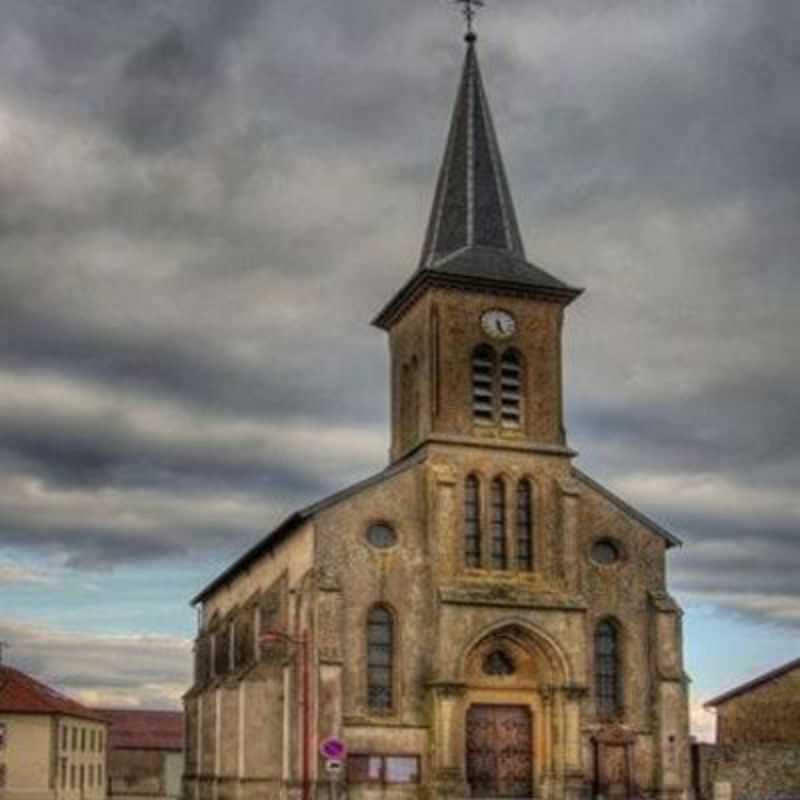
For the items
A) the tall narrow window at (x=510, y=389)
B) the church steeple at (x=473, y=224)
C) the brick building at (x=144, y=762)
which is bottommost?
the brick building at (x=144, y=762)

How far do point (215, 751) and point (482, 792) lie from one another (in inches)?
399

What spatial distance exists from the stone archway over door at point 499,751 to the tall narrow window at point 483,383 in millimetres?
9365

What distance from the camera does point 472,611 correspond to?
144ft

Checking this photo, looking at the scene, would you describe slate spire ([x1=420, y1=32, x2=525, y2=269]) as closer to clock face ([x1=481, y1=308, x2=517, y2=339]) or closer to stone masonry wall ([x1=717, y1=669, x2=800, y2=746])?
clock face ([x1=481, y1=308, x2=517, y2=339])

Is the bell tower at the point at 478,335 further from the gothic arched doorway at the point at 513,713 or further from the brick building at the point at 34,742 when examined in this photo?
the brick building at the point at 34,742

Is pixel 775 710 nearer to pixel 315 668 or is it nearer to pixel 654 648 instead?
pixel 654 648

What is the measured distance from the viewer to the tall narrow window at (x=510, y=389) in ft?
156

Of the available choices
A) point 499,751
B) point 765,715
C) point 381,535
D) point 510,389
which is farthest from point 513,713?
point 765,715

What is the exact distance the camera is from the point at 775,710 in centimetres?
5522

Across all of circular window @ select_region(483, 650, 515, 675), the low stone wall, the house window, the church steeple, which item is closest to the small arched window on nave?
the church steeple

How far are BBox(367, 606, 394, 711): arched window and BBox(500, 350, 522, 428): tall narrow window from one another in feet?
25.5

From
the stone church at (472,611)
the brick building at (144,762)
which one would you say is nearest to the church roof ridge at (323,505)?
the stone church at (472,611)

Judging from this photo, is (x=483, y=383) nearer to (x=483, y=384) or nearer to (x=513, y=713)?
(x=483, y=384)

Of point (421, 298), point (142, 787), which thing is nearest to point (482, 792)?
point (421, 298)
